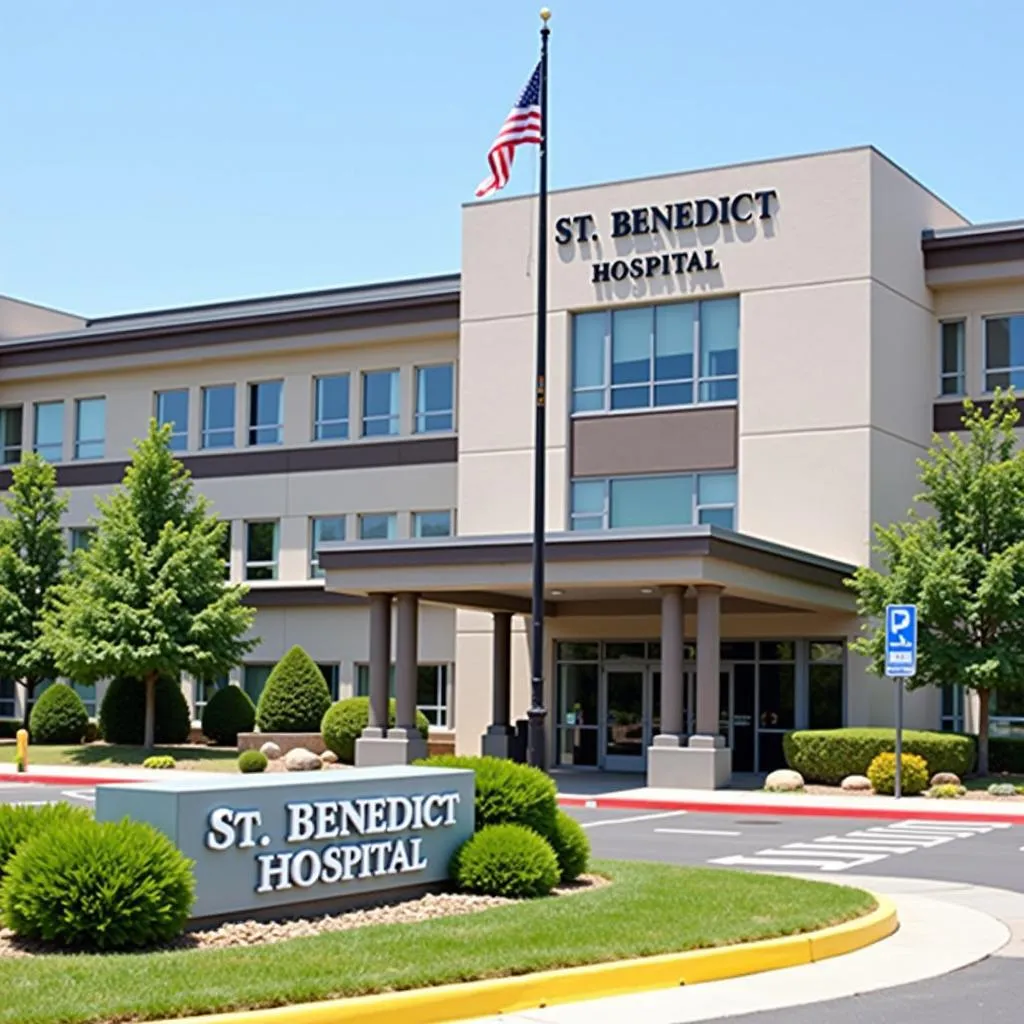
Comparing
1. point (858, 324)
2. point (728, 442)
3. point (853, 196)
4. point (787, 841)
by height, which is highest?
point (853, 196)

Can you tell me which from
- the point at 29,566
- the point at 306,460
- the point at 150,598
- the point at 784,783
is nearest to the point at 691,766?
the point at 784,783

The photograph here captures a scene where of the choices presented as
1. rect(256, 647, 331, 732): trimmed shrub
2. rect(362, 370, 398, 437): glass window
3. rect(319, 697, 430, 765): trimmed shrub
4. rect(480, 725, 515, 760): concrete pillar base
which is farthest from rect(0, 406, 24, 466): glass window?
rect(480, 725, 515, 760): concrete pillar base

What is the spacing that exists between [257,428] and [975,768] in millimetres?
21154

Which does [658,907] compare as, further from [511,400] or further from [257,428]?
[257,428]

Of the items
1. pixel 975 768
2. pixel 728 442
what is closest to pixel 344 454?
pixel 728 442

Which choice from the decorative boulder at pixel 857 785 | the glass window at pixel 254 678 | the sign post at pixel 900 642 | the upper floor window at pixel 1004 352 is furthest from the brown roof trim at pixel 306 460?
the sign post at pixel 900 642

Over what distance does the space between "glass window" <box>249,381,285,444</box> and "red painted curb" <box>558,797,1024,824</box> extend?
18.3 m

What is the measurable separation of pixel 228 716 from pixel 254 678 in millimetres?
2895

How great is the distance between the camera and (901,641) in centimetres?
2794

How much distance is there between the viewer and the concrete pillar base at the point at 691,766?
99.1 feet

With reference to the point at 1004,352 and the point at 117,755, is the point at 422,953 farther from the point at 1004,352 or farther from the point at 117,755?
the point at 117,755

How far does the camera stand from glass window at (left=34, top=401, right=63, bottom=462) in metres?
48.4

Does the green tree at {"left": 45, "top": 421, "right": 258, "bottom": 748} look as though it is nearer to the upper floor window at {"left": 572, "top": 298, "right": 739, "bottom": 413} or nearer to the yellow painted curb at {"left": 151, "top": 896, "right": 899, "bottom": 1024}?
the upper floor window at {"left": 572, "top": 298, "right": 739, "bottom": 413}

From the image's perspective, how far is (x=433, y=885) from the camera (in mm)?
13648
